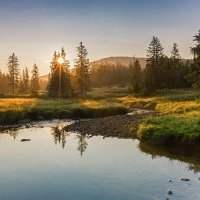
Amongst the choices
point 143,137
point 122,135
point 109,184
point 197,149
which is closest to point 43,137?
point 122,135

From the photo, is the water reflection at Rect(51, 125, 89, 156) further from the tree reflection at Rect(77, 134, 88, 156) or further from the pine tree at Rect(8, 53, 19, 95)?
the pine tree at Rect(8, 53, 19, 95)

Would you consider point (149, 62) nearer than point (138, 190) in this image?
No

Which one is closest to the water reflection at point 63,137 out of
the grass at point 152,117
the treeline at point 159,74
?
the grass at point 152,117

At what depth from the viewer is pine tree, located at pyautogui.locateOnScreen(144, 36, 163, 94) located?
9813 cm

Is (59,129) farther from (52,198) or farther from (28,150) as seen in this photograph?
(52,198)

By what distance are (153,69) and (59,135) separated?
6680 cm

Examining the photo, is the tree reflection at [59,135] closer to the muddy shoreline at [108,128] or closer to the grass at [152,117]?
the muddy shoreline at [108,128]

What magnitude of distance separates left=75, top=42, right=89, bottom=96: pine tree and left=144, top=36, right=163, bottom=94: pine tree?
57.3ft

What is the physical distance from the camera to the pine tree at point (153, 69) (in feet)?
322

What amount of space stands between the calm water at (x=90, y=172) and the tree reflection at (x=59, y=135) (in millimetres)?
670

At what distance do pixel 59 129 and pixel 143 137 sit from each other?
1258cm

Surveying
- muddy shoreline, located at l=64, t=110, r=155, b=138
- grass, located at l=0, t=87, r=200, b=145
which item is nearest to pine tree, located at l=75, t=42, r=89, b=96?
grass, located at l=0, t=87, r=200, b=145

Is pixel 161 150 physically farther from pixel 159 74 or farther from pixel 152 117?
pixel 159 74

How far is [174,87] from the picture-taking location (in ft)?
355
